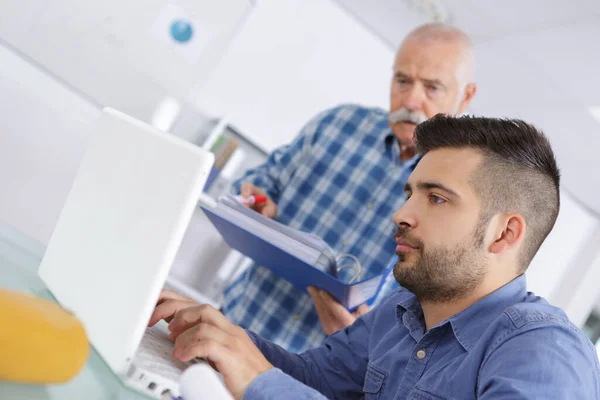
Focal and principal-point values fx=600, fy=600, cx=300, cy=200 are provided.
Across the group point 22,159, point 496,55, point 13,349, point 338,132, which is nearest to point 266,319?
point 338,132

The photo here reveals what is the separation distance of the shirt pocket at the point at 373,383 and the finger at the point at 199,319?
0.35m

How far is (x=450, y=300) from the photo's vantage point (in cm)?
114

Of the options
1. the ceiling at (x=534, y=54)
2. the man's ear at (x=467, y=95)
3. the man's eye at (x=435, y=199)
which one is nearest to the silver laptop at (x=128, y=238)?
the man's eye at (x=435, y=199)

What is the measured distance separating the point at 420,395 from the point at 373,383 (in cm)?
19

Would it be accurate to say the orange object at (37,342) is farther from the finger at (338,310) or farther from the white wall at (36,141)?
the white wall at (36,141)

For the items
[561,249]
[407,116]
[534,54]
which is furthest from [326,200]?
[561,249]

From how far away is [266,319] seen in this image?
1.91 meters

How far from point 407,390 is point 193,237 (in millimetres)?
2613

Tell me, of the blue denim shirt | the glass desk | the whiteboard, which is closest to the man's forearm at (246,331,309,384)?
the blue denim shirt

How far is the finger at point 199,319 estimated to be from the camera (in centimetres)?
95

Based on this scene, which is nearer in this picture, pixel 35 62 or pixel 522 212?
pixel 522 212

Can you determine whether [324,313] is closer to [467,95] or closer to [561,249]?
[467,95]

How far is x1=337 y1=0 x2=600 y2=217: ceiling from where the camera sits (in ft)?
9.10

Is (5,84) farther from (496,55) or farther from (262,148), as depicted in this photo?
(496,55)
